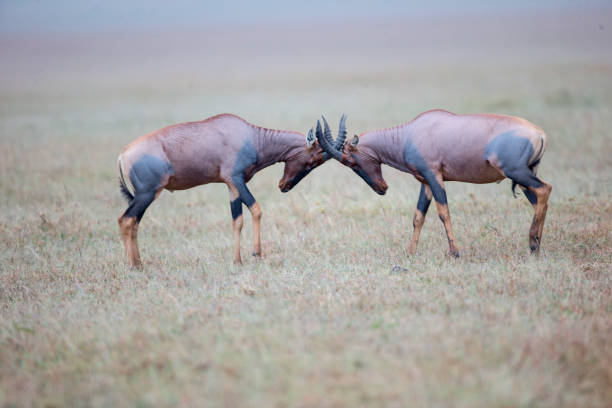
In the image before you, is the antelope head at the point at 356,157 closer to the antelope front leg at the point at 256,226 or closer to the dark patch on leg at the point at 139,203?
the antelope front leg at the point at 256,226

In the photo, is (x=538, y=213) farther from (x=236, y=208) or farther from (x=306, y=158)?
(x=236, y=208)

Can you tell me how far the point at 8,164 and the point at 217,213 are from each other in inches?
298

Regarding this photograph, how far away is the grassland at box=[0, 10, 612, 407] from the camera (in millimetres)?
5375

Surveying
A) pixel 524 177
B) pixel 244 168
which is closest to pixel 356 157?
pixel 244 168

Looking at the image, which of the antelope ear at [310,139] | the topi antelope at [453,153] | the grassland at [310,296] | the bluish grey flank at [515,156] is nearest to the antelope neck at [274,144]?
the antelope ear at [310,139]

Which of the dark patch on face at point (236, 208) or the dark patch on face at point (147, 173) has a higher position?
the dark patch on face at point (147, 173)

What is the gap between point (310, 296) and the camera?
754cm

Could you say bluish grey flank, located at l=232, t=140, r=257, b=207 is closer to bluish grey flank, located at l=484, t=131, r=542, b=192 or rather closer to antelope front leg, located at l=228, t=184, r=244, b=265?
antelope front leg, located at l=228, t=184, r=244, b=265

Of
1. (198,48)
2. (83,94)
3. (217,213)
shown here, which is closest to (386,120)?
(217,213)

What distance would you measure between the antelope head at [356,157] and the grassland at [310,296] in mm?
954

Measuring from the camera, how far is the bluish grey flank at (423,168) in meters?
9.13

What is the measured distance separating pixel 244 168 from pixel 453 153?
2.92m

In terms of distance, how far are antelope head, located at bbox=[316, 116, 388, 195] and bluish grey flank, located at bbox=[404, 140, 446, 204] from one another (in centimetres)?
70

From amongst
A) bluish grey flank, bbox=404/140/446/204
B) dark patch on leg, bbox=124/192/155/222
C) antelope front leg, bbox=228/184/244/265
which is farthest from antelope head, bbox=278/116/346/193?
dark patch on leg, bbox=124/192/155/222
